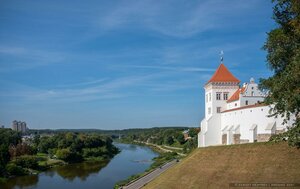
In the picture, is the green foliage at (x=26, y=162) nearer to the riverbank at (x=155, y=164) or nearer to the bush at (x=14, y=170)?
the bush at (x=14, y=170)

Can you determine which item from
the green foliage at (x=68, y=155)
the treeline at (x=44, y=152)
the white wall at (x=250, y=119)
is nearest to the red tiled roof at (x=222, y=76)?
the white wall at (x=250, y=119)

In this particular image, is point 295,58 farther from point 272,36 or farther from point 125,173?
point 125,173

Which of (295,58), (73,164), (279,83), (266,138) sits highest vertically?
(295,58)

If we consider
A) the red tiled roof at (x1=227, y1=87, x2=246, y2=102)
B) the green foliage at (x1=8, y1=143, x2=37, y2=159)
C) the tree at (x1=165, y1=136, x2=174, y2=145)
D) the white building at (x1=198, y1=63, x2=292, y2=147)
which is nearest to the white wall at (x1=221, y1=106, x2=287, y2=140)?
the white building at (x1=198, y1=63, x2=292, y2=147)

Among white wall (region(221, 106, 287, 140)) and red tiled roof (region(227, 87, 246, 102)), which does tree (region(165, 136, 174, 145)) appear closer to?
red tiled roof (region(227, 87, 246, 102))

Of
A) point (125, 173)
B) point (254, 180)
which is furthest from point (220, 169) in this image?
point (125, 173)

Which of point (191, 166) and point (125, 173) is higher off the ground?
point (191, 166)
